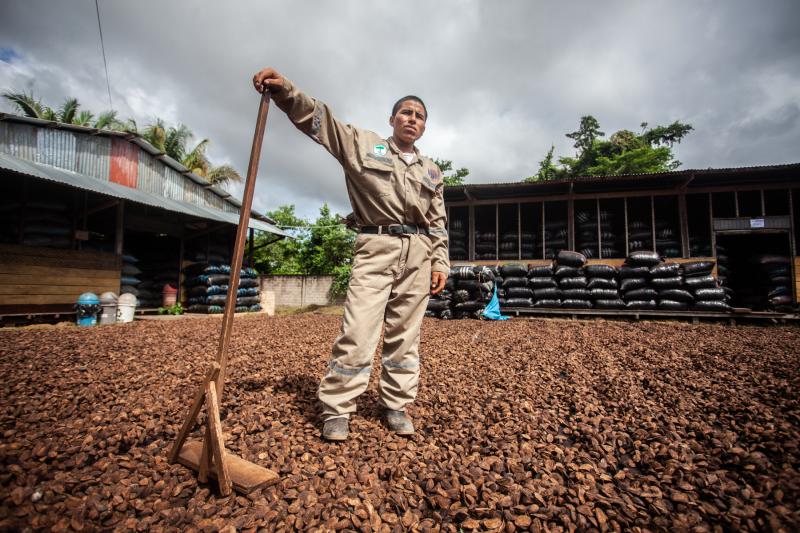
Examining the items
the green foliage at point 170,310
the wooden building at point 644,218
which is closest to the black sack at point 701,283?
the wooden building at point 644,218

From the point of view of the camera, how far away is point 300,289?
13.0 metres

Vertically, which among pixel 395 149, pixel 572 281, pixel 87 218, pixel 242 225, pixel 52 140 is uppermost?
pixel 52 140

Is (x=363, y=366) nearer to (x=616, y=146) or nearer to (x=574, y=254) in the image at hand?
(x=574, y=254)

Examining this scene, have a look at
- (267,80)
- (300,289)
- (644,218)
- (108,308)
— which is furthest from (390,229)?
(300,289)

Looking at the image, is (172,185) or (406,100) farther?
(172,185)

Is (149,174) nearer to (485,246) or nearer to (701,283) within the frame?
(485,246)

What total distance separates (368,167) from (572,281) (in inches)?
251

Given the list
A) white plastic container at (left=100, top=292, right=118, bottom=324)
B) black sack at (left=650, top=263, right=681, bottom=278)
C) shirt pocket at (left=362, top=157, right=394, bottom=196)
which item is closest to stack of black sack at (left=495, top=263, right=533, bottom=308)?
black sack at (left=650, top=263, right=681, bottom=278)

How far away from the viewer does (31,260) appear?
5.89 meters

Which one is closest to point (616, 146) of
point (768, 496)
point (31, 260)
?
point (768, 496)

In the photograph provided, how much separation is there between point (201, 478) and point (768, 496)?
81.9 inches

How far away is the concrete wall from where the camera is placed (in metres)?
12.8

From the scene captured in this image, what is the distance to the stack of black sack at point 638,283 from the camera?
6.66 metres

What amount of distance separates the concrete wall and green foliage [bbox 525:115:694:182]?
34.1 feet
